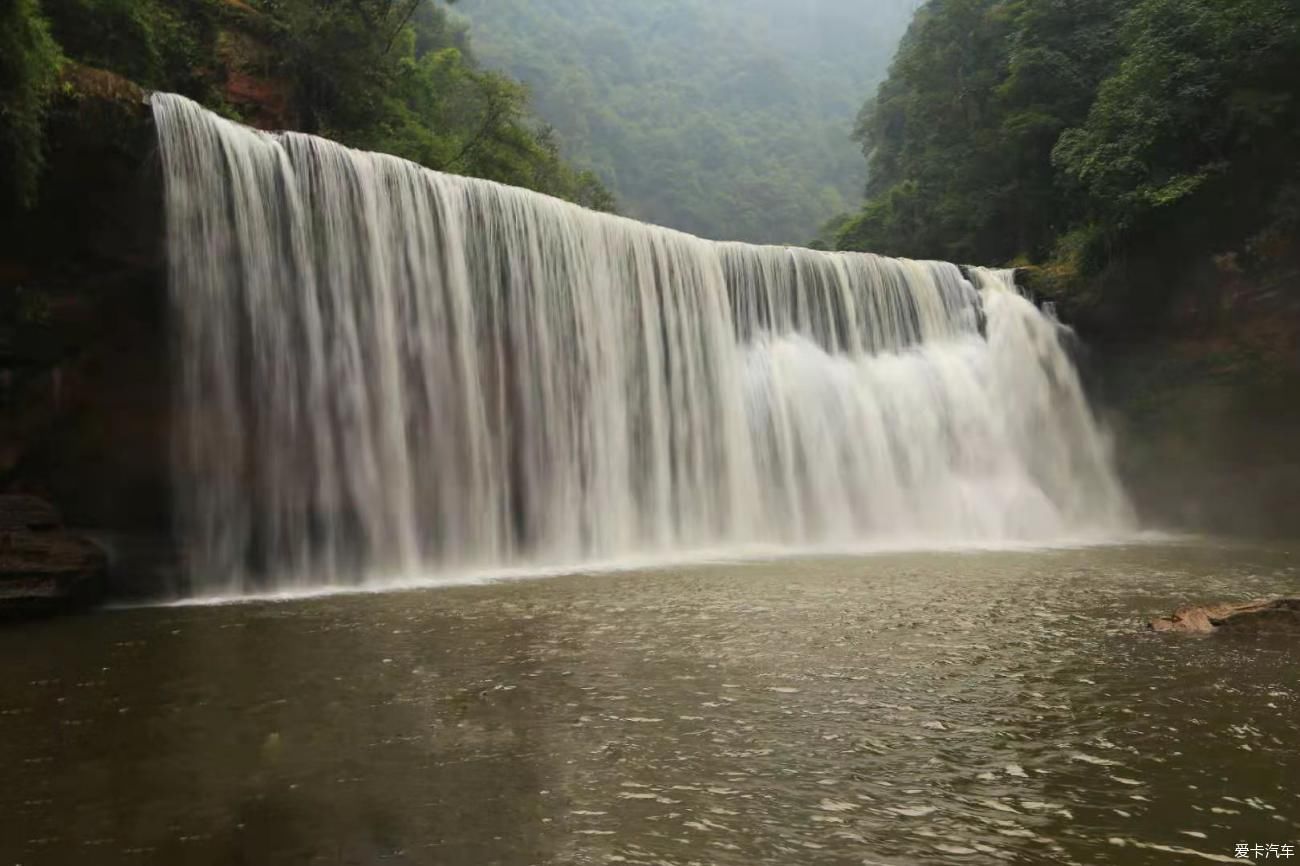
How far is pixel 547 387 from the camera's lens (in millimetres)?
14938

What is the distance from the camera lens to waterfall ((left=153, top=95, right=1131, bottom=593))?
11.6 m

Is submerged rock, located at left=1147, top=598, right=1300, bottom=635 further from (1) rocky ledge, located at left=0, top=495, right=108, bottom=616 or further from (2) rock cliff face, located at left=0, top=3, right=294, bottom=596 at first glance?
(2) rock cliff face, located at left=0, top=3, right=294, bottom=596

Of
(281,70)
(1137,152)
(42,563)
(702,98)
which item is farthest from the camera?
(702,98)

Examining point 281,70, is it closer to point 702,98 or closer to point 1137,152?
point 1137,152

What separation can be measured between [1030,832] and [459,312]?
483 inches

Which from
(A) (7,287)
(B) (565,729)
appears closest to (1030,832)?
(B) (565,729)

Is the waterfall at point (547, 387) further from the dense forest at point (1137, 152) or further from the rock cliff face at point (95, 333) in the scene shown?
the dense forest at point (1137, 152)

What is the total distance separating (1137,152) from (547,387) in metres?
15.1

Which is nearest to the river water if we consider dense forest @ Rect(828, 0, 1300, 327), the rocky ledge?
the rocky ledge

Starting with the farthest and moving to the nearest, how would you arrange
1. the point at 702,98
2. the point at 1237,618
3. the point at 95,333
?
the point at 702,98 < the point at 95,333 < the point at 1237,618

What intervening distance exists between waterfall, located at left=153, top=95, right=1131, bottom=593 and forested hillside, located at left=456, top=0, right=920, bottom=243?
178 feet

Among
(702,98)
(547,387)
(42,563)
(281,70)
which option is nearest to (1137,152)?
(547,387)

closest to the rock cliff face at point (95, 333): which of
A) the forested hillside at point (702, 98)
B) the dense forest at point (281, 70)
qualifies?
the dense forest at point (281, 70)

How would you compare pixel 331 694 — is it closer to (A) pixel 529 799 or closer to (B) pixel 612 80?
(A) pixel 529 799
